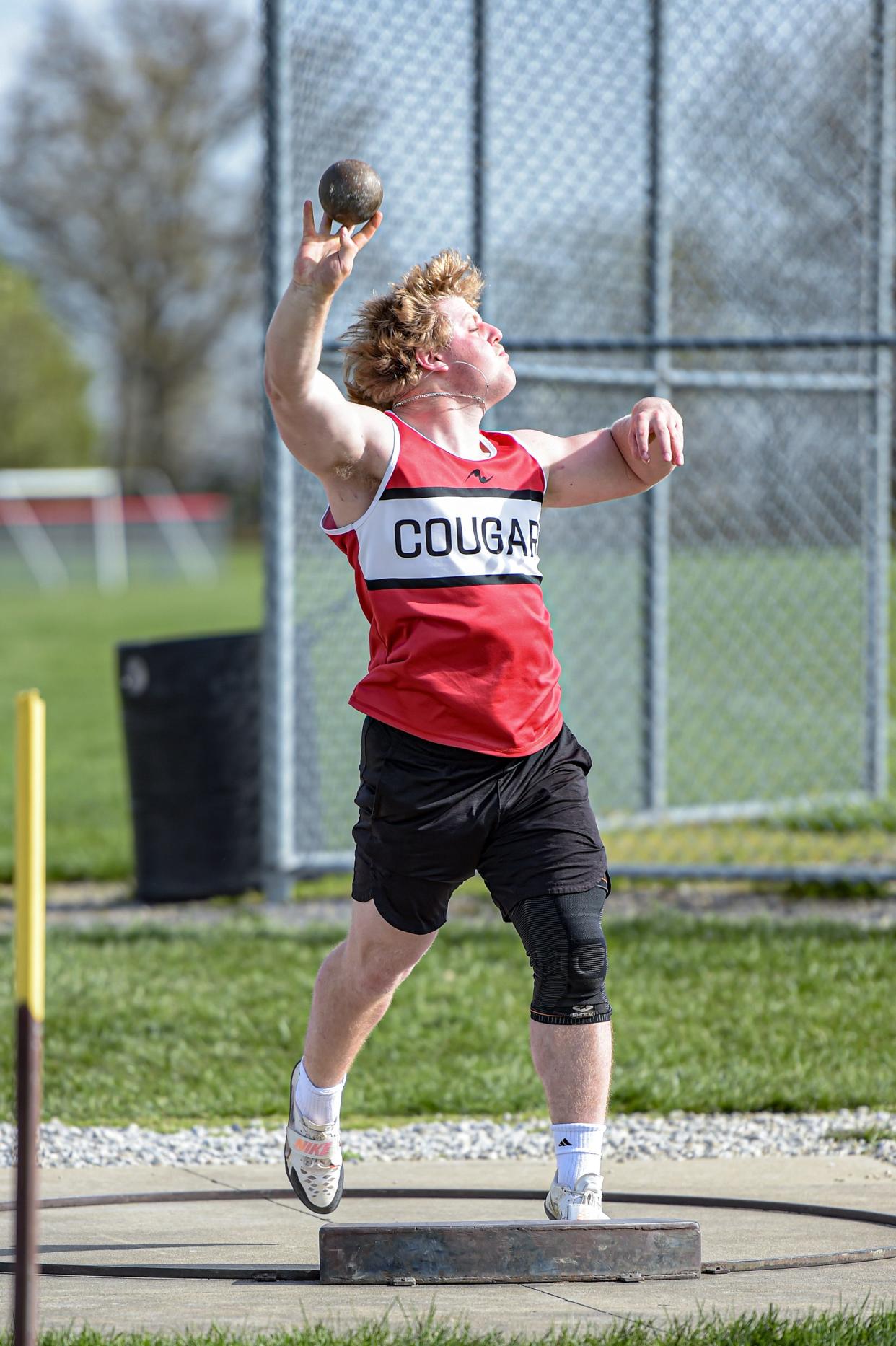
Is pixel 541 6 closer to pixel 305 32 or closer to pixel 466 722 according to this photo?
pixel 305 32

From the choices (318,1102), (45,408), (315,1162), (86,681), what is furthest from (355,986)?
(45,408)

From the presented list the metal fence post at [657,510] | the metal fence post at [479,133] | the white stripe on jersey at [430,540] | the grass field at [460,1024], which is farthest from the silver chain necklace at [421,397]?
the metal fence post at [657,510]

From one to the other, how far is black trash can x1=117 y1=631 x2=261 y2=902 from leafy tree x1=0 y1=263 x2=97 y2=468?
110 feet

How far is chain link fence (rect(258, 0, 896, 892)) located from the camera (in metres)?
6.91

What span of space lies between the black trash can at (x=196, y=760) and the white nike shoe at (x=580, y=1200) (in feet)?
13.4

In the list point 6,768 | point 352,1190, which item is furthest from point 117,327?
point 352,1190

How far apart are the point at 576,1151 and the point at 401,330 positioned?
1.62 meters

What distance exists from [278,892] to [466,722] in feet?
12.7

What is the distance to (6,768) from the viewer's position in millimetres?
11836

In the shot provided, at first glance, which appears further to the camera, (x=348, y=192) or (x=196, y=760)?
(x=196, y=760)

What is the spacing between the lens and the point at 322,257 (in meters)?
2.88

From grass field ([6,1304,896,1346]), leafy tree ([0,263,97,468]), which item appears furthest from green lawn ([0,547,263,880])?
leafy tree ([0,263,97,468])

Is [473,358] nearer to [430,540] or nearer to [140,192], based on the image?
[430,540]

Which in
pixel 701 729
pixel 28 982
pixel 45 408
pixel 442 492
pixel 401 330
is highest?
pixel 401 330
